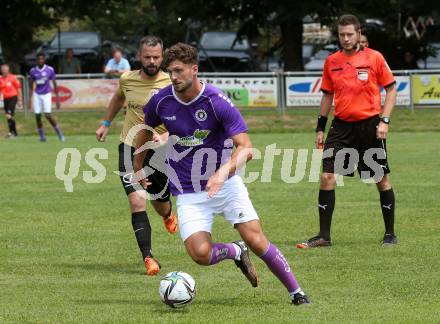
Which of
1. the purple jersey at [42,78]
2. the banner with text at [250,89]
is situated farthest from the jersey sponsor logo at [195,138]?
the banner with text at [250,89]

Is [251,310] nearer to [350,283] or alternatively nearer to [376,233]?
[350,283]

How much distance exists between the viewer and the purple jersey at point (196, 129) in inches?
291

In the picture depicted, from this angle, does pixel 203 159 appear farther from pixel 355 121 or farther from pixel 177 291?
pixel 355 121

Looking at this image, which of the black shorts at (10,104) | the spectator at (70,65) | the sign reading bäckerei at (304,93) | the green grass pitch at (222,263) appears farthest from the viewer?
the spectator at (70,65)

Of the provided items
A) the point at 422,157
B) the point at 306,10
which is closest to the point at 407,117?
the point at 306,10

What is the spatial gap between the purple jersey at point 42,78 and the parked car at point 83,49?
9389mm

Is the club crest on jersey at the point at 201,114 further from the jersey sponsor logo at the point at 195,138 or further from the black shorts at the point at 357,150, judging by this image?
the black shorts at the point at 357,150

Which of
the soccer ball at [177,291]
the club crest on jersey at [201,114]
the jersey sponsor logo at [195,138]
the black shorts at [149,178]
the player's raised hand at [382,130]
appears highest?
the club crest on jersey at [201,114]

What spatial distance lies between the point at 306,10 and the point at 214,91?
25163mm

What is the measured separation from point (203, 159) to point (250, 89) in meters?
20.0

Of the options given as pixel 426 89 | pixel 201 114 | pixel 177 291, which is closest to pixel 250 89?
pixel 426 89

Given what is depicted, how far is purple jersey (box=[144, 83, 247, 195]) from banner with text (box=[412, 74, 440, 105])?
20148mm

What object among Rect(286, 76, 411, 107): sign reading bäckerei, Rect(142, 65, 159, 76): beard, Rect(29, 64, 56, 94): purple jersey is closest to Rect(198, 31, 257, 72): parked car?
Rect(286, 76, 411, 107): sign reading bäckerei

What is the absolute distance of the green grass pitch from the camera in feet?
24.0
